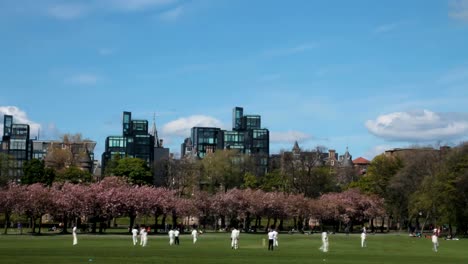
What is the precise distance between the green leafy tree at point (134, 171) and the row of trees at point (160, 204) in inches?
794

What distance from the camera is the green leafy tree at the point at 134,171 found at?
146 meters

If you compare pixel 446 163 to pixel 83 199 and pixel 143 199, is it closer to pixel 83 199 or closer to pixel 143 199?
pixel 143 199

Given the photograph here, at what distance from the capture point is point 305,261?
134 ft

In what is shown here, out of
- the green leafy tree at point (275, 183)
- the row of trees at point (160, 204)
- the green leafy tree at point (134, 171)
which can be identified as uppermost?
the green leafy tree at point (134, 171)

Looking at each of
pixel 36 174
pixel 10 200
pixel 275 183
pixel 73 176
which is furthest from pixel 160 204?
pixel 73 176

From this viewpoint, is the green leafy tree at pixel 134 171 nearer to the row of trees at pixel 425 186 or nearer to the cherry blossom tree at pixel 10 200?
the row of trees at pixel 425 186

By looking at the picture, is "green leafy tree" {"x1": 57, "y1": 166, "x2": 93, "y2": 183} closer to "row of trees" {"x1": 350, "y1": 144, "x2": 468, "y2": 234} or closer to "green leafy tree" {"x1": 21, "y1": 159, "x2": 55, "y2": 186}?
"green leafy tree" {"x1": 21, "y1": 159, "x2": 55, "y2": 186}

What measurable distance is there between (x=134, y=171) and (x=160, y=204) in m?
42.0

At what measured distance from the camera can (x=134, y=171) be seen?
146875mm

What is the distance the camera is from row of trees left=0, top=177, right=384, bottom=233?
3797 inches

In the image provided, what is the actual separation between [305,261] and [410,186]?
271ft

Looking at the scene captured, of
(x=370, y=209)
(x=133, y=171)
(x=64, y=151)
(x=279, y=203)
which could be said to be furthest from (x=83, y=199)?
(x=64, y=151)

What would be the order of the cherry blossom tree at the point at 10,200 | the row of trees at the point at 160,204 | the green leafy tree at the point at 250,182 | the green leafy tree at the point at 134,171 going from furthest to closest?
the green leafy tree at the point at 134,171 → the green leafy tree at the point at 250,182 → the row of trees at the point at 160,204 → the cherry blossom tree at the point at 10,200

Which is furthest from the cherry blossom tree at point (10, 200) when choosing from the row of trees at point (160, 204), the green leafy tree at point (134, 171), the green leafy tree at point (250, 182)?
the green leafy tree at point (250, 182)
